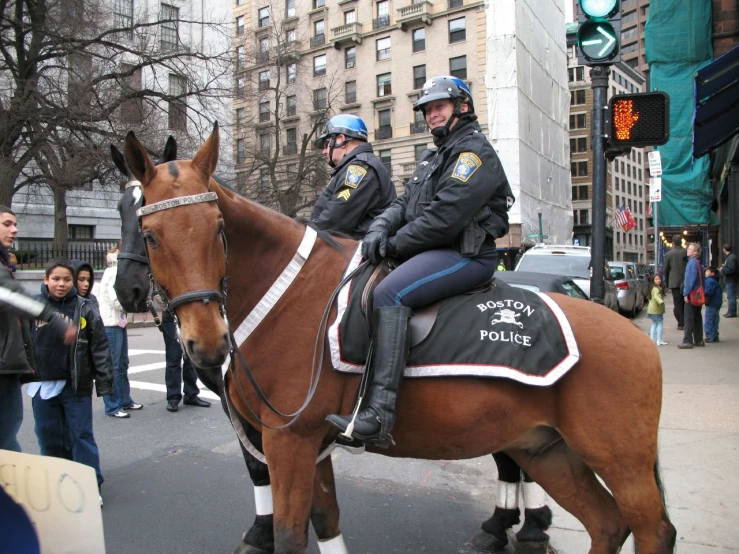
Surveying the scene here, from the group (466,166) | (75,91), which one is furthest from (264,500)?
(75,91)

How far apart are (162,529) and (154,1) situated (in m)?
33.2

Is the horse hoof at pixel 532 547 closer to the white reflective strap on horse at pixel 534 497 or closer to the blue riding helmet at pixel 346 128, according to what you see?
the white reflective strap on horse at pixel 534 497

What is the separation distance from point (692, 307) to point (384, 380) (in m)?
11.0

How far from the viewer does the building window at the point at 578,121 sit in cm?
7881

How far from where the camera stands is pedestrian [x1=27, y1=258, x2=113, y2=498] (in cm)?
486

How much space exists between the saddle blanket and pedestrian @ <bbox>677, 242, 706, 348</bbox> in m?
→ 10.2

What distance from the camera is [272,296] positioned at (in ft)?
9.59

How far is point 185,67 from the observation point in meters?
21.8

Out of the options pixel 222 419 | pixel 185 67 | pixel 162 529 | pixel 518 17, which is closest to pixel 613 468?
pixel 162 529

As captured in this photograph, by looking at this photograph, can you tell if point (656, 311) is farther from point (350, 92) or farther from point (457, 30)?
point (350, 92)

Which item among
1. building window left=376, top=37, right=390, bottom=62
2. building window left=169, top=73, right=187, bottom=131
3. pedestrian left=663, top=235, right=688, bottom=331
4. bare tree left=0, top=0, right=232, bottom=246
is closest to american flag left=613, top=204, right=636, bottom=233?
pedestrian left=663, top=235, right=688, bottom=331

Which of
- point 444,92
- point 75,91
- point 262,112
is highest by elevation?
point 262,112

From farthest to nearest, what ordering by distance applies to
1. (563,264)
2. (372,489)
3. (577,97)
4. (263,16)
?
(577,97), (263,16), (563,264), (372,489)

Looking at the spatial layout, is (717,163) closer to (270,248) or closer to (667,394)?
(667,394)
